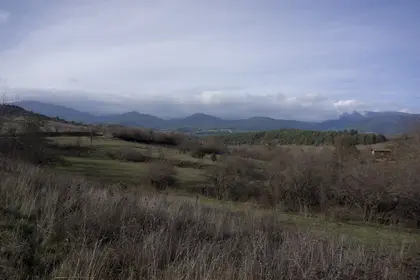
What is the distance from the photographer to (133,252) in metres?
5.75

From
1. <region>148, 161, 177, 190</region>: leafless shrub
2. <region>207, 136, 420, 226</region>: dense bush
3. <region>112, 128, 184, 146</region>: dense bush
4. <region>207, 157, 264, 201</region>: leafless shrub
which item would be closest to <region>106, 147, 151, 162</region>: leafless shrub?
<region>148, 161, 177, 190</region>: leafless shrub

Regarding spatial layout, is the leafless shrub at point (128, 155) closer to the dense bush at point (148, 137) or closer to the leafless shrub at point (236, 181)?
the leafless shrub at point (236, 181)

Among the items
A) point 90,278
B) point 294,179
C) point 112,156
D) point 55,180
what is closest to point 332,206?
point 294,179

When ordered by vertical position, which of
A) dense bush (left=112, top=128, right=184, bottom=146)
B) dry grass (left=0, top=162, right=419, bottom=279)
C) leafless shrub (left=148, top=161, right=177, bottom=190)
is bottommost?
leafless shrub (left=148, top=161, right=177, bottom=190)

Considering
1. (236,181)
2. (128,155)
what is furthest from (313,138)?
(236,181)

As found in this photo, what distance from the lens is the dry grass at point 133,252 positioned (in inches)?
199

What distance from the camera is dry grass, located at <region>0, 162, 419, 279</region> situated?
5059 mm

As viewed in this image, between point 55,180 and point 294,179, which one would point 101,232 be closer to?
point 55,180

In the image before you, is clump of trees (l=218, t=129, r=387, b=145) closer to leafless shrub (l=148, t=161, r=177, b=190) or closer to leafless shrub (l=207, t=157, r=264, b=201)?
leafless shrub (l=207, t=157, r=264, b=201)

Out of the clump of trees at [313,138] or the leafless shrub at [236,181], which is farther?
the clump of trees at [313,138]

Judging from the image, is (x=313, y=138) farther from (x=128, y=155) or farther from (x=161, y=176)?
(x=161, y=176)

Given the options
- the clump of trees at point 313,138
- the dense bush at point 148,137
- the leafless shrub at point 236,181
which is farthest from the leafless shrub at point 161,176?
the dense bush at point 148,137

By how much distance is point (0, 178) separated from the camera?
31.7 ft

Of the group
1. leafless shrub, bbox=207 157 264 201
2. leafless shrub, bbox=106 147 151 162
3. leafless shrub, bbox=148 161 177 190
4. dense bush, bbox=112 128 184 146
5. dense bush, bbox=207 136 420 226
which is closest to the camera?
dense bush, bbox=207 136 420 226
